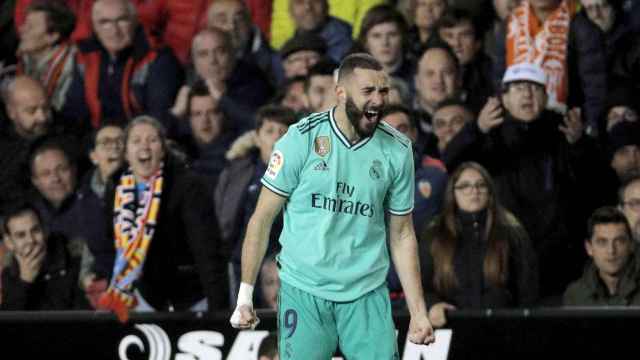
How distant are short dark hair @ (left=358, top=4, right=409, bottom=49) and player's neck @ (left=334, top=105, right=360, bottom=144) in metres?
3.78

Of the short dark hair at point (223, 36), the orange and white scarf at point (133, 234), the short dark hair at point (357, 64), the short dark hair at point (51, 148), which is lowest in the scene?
the orange and white scarf at point (133, 234)

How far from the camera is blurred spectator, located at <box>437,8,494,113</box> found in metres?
9.90

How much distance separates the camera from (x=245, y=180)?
30.9 feet

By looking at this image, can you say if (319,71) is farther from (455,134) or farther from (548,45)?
(548,45)

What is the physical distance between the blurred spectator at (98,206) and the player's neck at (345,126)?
3.42m

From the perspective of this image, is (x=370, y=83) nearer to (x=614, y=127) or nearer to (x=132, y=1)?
(x=614, y=127)

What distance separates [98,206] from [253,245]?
3739 mm

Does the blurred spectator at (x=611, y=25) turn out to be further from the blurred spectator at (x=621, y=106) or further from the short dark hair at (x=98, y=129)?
the short dark hair at (x=98, y=129)

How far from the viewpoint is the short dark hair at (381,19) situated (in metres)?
9.85

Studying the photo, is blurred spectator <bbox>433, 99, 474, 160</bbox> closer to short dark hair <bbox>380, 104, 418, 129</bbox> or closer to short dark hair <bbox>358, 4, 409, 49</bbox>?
short dark hair <bbox>380, 104, 418, 129</bbox>

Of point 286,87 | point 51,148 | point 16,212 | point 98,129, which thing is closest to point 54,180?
point 51,148

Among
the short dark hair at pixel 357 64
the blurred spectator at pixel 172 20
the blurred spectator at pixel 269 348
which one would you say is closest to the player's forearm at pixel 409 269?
the short dark hair at pixel 357 64

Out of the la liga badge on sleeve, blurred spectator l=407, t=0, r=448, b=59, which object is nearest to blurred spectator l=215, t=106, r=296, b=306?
blurred spectator l=407, t=0, r=448, b=59

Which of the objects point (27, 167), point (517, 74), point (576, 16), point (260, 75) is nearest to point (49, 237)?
point (27, 167)
